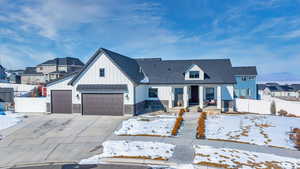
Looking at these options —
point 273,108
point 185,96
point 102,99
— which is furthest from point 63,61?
point 273,108

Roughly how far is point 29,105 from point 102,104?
889 cm

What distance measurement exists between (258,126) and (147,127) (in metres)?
8.68

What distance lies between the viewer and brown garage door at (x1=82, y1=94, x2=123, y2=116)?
19.9 m

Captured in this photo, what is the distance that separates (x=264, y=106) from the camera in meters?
22.4

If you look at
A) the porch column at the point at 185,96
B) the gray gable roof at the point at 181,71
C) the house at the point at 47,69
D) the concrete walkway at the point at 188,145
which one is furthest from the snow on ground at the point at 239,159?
the house at the point at 47,69

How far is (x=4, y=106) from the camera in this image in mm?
23609

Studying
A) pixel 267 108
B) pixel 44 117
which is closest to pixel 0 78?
pixel 44 117

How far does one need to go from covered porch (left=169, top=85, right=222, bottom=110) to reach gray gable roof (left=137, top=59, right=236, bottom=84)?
0.98 meters

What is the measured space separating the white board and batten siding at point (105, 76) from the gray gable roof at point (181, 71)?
5.03 meters

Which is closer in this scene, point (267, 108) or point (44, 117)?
point (44, 117)

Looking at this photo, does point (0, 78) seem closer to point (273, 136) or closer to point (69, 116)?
point (69, 116)

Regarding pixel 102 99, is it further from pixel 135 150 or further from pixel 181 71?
pixel 181 71

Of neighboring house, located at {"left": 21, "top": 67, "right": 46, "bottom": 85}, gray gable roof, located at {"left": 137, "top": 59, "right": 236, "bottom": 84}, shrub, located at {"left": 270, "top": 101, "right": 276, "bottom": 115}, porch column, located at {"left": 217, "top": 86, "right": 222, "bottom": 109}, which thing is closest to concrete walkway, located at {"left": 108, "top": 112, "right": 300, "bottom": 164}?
porch column, located at {"left": 217, "top": 86, "right": 222, "bottom": 109}

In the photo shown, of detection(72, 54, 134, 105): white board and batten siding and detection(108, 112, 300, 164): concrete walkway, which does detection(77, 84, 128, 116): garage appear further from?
detection(108, 112, 300, 164): concrete walkway
